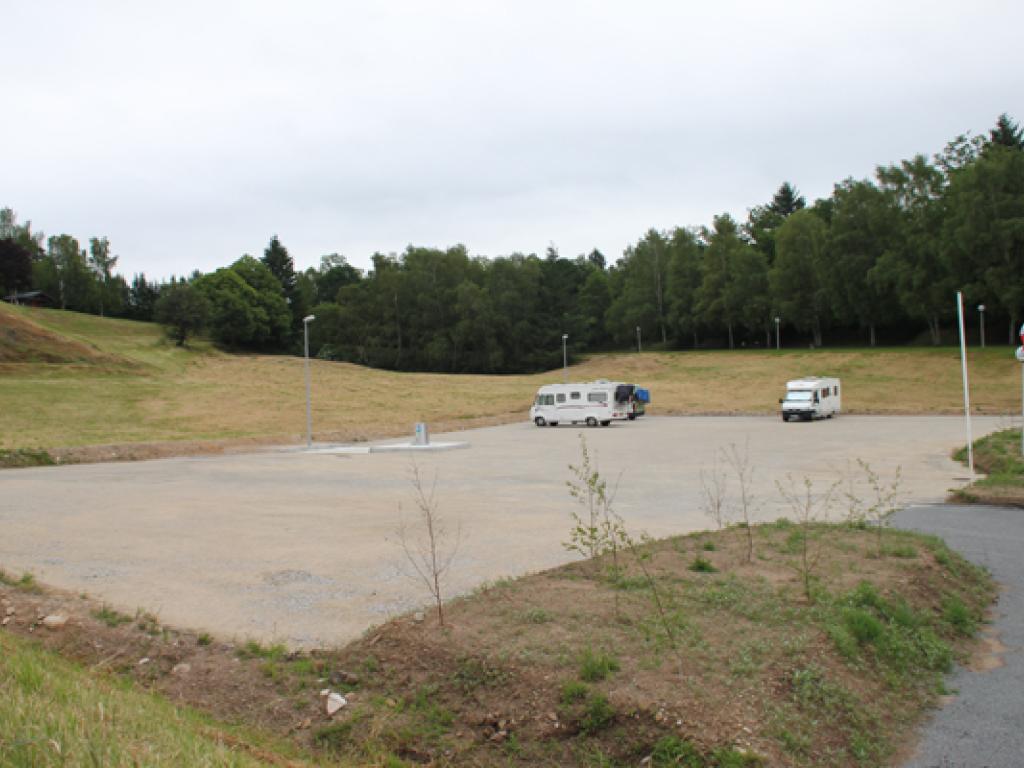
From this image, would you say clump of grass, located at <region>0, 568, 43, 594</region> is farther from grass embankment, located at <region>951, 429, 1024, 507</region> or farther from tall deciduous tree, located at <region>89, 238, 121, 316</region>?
tall deciduous tree, located at <region>89, 238, 121, 316</region>

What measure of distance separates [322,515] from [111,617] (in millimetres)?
7294

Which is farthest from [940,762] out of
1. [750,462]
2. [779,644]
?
[750,462]

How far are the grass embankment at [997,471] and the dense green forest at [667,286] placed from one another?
4769 centimetres

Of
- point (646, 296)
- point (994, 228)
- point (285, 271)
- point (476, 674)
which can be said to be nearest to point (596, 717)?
point (476, 674)

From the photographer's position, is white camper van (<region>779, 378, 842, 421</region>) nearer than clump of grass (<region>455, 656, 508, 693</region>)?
No

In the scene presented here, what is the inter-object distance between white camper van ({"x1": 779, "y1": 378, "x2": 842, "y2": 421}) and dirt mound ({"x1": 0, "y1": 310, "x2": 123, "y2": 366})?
5075 cm

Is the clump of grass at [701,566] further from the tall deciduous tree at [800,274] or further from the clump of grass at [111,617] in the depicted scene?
the tall deciduous tree at [800,274]

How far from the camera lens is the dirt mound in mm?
61156

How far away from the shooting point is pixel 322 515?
14.9 metres

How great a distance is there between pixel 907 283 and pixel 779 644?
76229mm

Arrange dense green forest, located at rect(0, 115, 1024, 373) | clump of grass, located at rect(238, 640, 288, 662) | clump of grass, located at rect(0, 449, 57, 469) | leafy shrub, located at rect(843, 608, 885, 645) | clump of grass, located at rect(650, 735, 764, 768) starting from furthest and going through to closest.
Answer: dense green forest, located at rect(0, 115, 1024, 373) → clump of grass, located at rect(0, 449, 57, 469) → clump of grass, located at rect(238, 640, 288, 662) → leafy shrub, located at rect(843, 608, 885, 645) → clump of grass, located at rect(650, 735, 764, 768)

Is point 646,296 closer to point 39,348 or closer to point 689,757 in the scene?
point 39,348

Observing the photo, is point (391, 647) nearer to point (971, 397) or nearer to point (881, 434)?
point (881, 434)

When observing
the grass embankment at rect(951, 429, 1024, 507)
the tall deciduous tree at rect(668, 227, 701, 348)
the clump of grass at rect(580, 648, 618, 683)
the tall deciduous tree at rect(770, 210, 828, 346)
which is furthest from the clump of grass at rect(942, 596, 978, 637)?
the tall deciduous tree at rect(668, 227, 701, 348)
